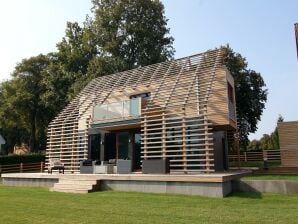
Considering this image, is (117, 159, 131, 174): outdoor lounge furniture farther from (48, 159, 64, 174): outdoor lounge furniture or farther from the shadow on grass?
the shadow on grass

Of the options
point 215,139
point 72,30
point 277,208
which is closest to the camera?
point 277,208

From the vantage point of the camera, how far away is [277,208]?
8406 mm

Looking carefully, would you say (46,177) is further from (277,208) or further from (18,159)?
(18,159)

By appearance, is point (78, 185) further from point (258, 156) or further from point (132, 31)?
point (132, 31)

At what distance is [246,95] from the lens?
31.1m

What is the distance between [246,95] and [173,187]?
71.8 ft

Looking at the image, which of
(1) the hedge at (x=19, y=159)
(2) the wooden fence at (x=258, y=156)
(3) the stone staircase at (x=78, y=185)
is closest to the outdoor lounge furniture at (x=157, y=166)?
(3) the stone staircase at (x=78, y=185)

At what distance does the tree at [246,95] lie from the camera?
31188mm

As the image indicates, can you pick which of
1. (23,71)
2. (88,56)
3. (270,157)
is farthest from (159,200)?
(23,71)

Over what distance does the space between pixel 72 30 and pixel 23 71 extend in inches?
436

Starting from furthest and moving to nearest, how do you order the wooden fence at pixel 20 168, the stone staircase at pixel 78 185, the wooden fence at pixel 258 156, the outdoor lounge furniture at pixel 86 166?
the wooden fence at pixel 258 156, the wooden fence at pixel 20 168, the outdoor lounge furniture at pixel 86 166, the stone staircase at pixel 78 185

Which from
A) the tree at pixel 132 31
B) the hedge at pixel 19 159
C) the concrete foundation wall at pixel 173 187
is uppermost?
the tree at pixel 132 31

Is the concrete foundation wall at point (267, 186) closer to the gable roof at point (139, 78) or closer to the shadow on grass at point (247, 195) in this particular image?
the shadow on grass at point (247, 195)

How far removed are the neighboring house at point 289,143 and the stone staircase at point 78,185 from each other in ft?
45.1
